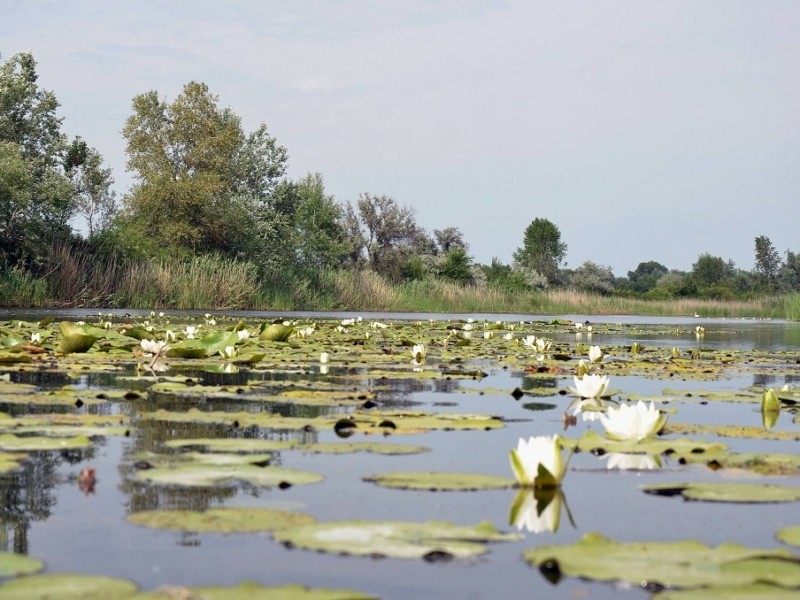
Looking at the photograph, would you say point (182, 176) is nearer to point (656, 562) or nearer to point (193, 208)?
point (193, 208)

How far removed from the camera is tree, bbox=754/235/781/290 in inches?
2324

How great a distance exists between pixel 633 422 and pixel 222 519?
1409 millimetres

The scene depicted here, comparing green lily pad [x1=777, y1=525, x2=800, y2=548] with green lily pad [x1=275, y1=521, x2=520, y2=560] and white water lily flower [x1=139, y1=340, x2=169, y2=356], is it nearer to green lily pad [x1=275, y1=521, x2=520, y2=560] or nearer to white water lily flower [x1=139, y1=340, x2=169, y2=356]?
green lily pad [x1=275, y1=521, x2=520, y2=560]

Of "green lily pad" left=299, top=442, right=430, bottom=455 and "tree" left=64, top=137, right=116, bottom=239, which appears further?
"tree" left=64, top=137, right=116, bottom=239

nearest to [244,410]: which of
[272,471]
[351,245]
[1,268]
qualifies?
[272,471]

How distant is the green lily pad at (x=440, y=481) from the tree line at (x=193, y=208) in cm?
2200

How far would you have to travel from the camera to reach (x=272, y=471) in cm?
211

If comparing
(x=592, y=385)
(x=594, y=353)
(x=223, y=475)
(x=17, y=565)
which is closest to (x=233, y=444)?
(x=223, y=475)

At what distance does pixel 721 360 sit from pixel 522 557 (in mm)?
6063

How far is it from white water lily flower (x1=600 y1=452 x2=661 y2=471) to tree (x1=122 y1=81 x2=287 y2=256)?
29.2m

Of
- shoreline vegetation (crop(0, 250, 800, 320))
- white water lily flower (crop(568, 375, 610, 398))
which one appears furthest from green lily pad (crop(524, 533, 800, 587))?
shoreline vegetation (crop(0, 250, 800, 320))

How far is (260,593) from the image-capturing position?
1.18m

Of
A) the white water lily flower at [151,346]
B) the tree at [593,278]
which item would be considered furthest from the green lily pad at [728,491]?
the tree at [593,278]

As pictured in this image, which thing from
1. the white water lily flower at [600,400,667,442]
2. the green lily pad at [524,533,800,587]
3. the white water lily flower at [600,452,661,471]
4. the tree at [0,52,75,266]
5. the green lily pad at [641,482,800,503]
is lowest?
the white water lily flower at [600,452,661,471]
